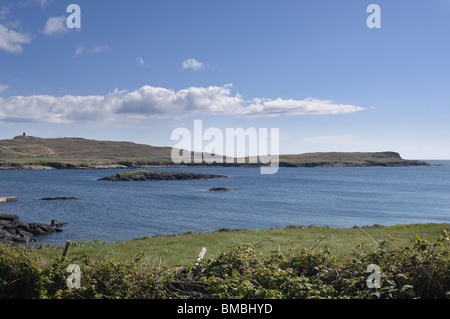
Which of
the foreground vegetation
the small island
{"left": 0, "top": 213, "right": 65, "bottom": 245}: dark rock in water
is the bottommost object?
the small island

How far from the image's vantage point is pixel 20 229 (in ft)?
116

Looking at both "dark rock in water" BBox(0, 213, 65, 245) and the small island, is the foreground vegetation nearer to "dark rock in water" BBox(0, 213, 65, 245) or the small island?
"dark rock in water" BBox(0, 213, 65, 245)

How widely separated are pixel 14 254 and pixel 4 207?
55969mm

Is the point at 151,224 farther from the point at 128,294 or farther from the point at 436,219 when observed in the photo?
the point at 436,219

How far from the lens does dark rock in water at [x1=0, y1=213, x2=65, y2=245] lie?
31.9m

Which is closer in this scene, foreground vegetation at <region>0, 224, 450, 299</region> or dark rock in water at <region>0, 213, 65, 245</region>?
foreground vegetation at <region>0, 224, 450, 299</region>

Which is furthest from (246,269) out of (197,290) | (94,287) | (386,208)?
(386,208)

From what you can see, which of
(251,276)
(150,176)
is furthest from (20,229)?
(150,176)

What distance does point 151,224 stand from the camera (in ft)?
141

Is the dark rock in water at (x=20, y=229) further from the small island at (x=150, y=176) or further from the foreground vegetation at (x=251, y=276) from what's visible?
the small island at (x=150, y=176)

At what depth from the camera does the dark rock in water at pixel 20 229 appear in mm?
31938

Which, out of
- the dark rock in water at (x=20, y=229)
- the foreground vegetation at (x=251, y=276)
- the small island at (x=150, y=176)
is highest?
the foreground vegetation at (x=251, y=276)

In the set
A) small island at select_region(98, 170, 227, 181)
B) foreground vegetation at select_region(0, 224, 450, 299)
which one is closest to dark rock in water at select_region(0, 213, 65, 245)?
foreground vegetation at select_region(0, 224, 450, 299)

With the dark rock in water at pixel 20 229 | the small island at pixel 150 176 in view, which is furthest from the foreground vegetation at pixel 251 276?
the small island at pixel 150 176
